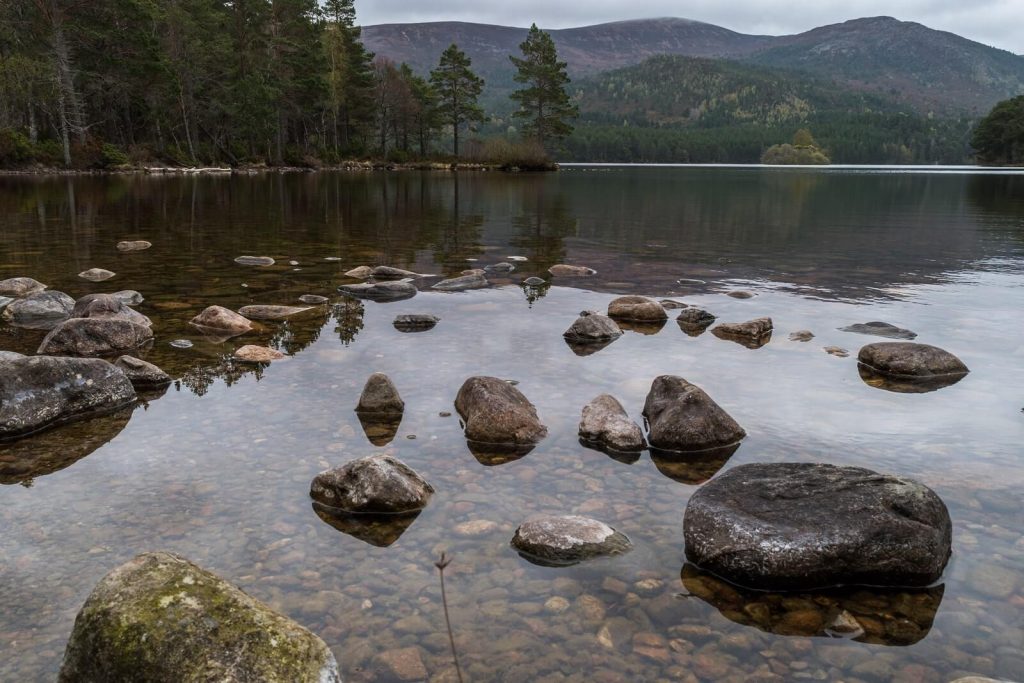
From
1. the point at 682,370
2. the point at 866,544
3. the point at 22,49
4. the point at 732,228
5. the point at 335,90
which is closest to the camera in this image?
the point at 866,544

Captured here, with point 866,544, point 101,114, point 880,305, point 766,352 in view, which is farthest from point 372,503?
point 101,114

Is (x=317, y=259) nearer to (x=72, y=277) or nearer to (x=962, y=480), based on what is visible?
(x=72, y=277)

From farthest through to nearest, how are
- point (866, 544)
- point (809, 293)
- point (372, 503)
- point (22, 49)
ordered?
point (22, 49)
point (809, 293)
point (372, 503)
point (866, 544)

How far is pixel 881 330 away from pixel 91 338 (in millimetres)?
12902

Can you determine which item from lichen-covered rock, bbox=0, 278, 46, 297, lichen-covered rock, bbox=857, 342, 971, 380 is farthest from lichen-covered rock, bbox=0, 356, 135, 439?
lichen-covered rock, bbox=857, 342, 971, 380

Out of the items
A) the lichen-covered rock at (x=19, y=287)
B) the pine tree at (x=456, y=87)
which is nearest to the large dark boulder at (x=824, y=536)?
the lichen-covered rock at (x=19, y=287)

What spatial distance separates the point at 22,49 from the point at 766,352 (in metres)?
80.1

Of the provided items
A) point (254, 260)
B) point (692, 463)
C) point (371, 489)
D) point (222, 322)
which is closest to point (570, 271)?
point (254, 260)

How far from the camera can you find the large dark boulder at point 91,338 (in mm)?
10469

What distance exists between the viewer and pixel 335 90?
96.4m

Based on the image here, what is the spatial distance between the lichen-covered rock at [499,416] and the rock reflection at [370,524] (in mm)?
1689

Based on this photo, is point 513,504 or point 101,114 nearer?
point 513,504

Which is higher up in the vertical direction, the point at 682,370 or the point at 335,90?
the point at 335,90

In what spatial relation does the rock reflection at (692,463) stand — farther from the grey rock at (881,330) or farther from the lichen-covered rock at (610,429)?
the grey rock at (881,330)
